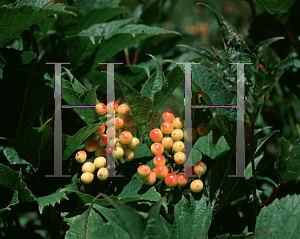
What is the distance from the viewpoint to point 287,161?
1.86ft

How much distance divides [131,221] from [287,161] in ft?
1.09

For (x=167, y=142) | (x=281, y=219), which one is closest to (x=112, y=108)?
(x=167, y=142)

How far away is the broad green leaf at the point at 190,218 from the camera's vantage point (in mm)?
531

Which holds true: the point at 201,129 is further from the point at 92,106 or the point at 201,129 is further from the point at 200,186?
the point at 92,106

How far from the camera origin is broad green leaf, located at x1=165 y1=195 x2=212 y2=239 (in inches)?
20.9

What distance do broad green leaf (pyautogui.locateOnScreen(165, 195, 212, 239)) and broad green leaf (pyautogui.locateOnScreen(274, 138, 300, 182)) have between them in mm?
155

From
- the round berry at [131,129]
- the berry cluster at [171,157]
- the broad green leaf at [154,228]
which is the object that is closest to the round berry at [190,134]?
the berry cluster at [171,157]

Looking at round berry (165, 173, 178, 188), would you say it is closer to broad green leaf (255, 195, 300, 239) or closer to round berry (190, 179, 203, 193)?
round berry (190, 179, 203, 193)

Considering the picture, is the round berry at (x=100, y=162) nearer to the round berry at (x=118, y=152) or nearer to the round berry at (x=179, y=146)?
the round berry at (x=118, y=152)

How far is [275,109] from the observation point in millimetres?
1205

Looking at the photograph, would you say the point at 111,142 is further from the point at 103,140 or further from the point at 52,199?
the point at 52,199

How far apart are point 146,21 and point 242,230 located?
2.43 feet

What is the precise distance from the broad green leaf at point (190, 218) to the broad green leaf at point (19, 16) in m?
0.40

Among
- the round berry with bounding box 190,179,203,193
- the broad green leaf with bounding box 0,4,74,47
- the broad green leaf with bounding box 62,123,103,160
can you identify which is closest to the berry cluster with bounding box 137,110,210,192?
the round berry with bounding box 190,179,203,193
